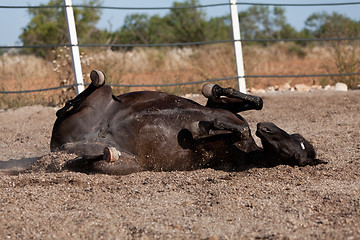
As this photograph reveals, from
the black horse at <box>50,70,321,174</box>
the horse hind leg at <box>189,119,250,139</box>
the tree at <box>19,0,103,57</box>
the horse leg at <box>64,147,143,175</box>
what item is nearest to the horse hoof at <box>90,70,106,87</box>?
the black horse at <box>50,70,321,174</box>

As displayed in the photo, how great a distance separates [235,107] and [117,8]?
3.66 metres

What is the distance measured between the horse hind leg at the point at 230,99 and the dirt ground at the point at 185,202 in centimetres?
50

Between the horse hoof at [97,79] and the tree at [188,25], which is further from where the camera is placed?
the tree at [188,25]

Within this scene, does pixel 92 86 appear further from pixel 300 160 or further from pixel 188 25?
pixel 188 25

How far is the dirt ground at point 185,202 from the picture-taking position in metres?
2.31

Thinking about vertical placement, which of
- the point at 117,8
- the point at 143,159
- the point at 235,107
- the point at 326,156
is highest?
the point at 117,8

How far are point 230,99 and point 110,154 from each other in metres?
1.08

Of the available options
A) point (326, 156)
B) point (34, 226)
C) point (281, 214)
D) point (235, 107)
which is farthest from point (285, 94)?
point (34, 226)

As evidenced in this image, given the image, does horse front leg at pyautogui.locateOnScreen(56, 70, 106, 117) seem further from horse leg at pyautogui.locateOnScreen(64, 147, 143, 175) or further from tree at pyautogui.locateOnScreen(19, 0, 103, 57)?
tree at pyautogui.locateOnScreen(19, 0, 103, 57)

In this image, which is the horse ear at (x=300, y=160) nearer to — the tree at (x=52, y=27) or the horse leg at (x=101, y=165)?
the horse leg at (x=101, y=165)

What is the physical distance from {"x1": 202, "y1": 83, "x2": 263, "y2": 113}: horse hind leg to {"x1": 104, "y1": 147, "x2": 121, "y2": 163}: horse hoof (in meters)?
0.85

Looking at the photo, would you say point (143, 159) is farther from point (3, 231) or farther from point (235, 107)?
point (3, 231)

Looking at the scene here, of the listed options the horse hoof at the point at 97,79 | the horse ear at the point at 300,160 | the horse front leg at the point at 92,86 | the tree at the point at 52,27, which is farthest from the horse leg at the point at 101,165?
the tree at the point at 52,27

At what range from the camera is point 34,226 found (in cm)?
238
